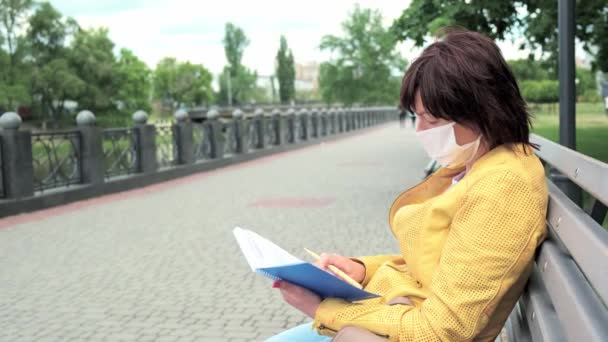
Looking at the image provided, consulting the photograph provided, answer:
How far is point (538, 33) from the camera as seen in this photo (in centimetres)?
1195

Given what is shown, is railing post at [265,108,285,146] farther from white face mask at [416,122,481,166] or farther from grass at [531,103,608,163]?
white face mask at [416,122,481,166]

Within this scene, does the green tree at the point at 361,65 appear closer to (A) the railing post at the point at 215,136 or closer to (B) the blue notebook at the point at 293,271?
(A) the railing post at the point at 215,136

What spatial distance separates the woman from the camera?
68.9 inches

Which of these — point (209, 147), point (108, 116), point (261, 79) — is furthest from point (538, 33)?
point (261, 79)

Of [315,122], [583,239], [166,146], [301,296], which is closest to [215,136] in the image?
[166,146]

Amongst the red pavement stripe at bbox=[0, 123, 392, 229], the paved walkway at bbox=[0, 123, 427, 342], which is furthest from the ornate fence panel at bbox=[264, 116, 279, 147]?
the paved walkway at bbox=[0, 123, 427, 342]

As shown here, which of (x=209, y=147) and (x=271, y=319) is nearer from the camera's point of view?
(x=271, y=319)

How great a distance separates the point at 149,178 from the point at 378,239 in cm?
864

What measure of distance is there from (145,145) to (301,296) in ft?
47.6

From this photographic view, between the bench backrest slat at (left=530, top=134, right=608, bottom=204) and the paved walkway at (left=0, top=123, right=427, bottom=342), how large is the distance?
256cm

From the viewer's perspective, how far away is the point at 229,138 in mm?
22203

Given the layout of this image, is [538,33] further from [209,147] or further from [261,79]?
[261,79]

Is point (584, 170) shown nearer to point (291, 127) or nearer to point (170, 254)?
point (170, 254)

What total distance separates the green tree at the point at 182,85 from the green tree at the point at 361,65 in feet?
173
